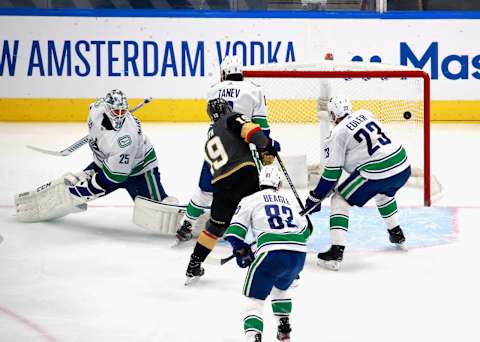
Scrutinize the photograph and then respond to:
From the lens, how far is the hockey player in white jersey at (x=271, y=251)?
4.12 metres

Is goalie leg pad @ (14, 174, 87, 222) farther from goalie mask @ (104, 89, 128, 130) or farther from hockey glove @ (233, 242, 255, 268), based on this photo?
hockey glove @ (233, 242, 255, 268)

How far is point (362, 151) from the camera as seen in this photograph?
18.3ft

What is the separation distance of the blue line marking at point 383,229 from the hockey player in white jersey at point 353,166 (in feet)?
1.34

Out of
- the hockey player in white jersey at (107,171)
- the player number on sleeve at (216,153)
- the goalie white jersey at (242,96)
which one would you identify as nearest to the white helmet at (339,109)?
the goalie white jersey at (242,96)

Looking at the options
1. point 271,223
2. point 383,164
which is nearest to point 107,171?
point 383,164

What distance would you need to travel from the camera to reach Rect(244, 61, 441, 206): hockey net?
725 cm

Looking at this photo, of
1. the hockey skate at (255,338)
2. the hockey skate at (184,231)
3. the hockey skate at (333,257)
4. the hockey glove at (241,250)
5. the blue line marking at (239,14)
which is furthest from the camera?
the blue line marking at (239,14)

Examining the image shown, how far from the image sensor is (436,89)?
10406 mm

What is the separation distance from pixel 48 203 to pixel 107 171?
514 millimetres

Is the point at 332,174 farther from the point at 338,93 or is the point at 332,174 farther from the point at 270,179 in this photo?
the point at 338,93

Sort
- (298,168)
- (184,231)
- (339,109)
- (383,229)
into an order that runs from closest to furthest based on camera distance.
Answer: (339,109) < (184,231) < (383,229) < (298,168)

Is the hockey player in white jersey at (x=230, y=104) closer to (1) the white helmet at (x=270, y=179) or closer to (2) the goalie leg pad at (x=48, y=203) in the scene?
(2) the goalie leg pad at (x=48, y=203)

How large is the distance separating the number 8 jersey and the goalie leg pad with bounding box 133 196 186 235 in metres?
0.99

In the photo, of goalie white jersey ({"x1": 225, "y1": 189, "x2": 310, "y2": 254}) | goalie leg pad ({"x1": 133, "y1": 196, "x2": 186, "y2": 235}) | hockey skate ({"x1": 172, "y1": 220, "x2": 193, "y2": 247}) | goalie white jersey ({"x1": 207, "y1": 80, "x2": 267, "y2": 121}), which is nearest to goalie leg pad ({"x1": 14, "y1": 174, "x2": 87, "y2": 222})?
goalie leg pad ({"x1": 133, "y1": 196, "x2": 186, "y2": 235})
